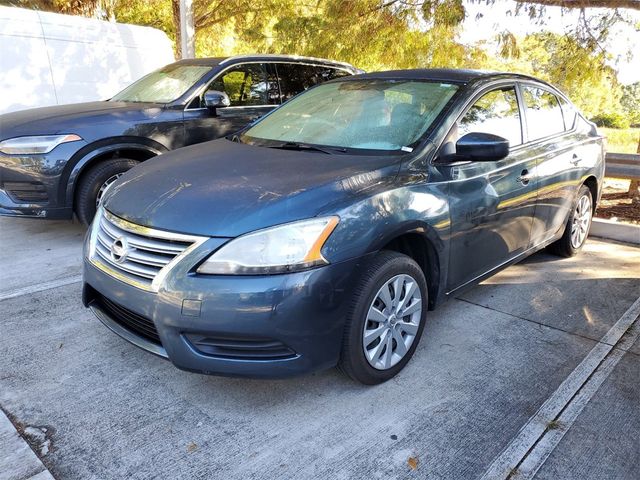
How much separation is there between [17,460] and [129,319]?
753 millimetres

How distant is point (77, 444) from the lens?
2.31 metres

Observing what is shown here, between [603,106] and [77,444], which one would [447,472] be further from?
[603,106]

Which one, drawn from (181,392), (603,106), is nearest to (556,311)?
(181,392)

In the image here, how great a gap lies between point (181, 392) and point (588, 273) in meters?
3.71

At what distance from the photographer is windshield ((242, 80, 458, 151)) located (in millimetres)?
3201

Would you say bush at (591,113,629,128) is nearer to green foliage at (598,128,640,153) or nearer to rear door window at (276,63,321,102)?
green foliage at (598,128,640,153)

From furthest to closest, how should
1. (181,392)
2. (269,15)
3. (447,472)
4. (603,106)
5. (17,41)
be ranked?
(269,15), (603,106), (17,41), (181,392), (447,472)

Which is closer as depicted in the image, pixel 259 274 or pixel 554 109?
pixel 259 274

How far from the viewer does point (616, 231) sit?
5863 mm

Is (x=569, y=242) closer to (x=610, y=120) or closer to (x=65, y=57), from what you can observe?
(x=65, y=57)

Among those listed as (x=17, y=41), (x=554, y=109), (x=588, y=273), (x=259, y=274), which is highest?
(x=17, y=41)

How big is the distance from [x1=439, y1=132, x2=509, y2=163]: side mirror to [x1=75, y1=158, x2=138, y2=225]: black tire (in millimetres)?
3375

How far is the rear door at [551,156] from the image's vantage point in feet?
12.9

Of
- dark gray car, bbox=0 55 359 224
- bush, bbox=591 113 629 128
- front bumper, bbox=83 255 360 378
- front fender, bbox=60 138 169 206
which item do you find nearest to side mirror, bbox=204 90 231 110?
dark gray car, bbox=0 55 359 224
